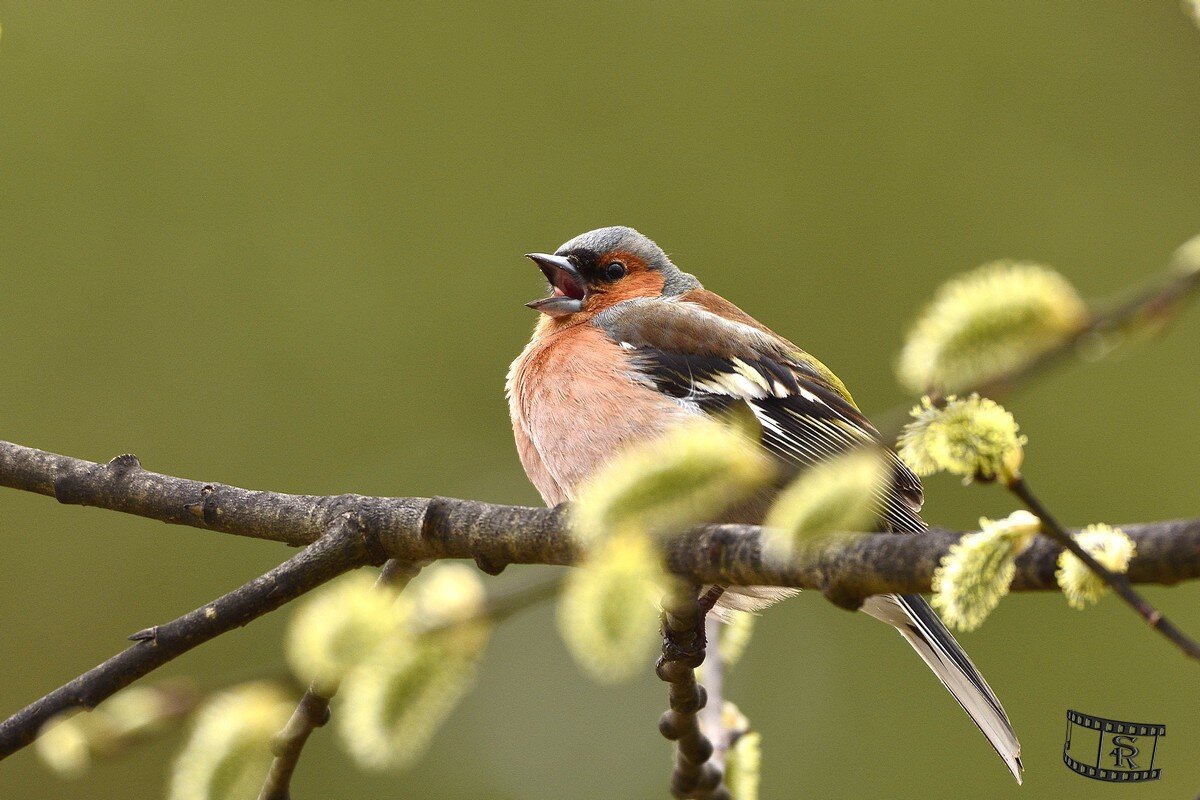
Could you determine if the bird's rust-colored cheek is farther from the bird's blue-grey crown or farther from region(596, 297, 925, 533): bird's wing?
region(596, 297, 925, 533): bird's wing

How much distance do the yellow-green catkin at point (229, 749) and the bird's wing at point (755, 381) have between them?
193 centimetres

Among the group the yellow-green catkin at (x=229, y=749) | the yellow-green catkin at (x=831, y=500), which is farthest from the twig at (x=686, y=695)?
the yellow-green catkin at (x=229, y=749)

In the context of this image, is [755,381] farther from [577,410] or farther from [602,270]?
[602,270]

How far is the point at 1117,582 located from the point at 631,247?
3.38 meters

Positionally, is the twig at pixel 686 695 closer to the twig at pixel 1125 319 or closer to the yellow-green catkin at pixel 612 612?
the yellow-green catkin at pixel 612 612

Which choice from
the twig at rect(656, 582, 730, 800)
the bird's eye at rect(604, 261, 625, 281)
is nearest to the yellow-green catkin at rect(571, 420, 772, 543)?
the twig at rect(656, 582, 730, 800)

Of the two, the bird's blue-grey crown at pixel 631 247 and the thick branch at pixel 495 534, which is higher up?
the bird's blue-grey crown at pixel 631 247

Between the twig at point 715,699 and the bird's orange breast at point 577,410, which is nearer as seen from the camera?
the twig at point 715,699

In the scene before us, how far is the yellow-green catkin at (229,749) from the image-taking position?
5.44ft

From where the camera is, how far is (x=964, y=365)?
1250 mm

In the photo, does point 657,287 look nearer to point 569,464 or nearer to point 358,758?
point 569,464

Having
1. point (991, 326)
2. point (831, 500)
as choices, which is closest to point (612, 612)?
point (831, 500)

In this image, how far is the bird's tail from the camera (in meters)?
3.19

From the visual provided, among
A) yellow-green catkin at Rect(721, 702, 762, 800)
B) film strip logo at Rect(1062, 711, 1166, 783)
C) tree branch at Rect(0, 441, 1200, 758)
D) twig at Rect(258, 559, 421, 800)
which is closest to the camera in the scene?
tree branch at Rect(0, 441, 1200, 758)
